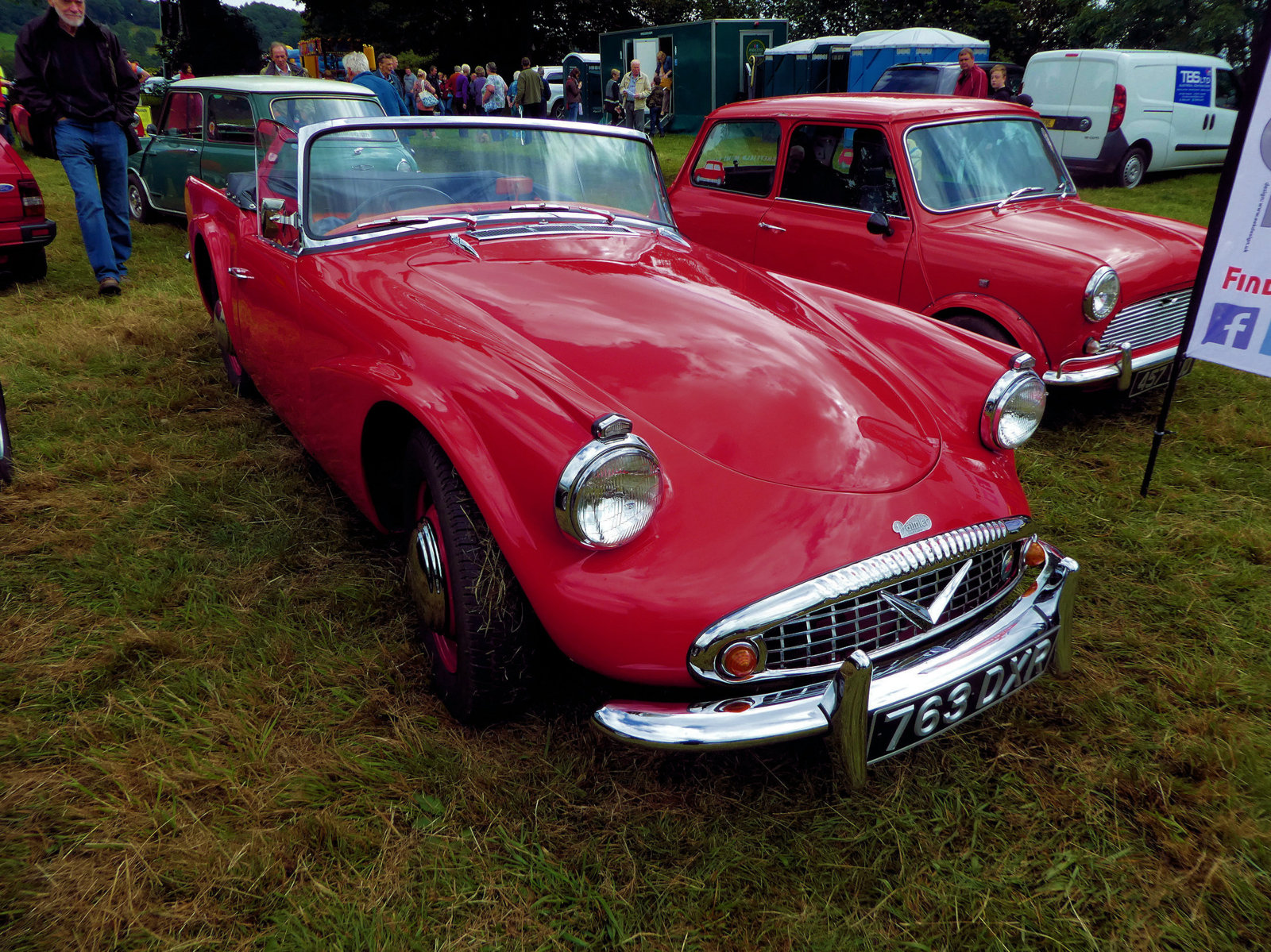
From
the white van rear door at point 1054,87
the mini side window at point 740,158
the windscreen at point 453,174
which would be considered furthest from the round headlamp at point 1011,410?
the white van rear door at point 1054,87

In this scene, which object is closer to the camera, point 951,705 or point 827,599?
point 827,599

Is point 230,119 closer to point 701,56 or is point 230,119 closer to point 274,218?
point 274,218

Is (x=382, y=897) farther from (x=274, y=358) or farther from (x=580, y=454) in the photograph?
(x=274, y=358)

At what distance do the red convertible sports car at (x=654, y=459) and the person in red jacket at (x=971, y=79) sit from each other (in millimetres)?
7084

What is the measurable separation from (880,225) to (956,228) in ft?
1.22

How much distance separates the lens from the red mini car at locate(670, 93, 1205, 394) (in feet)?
13.0

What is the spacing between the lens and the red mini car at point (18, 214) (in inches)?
233

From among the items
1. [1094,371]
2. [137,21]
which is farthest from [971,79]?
[137,21]

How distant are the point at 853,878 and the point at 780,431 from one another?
0.99 meters

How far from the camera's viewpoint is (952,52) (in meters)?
20.8

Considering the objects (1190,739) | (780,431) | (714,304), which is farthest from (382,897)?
(1190,739)

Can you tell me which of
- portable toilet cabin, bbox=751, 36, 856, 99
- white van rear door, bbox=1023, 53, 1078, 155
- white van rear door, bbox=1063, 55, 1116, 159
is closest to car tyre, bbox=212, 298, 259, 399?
white van rear door, bbox=1023, 53, 1078, 155

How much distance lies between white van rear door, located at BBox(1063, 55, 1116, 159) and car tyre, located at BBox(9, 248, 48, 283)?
11.8m

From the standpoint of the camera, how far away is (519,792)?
6.44 ft
